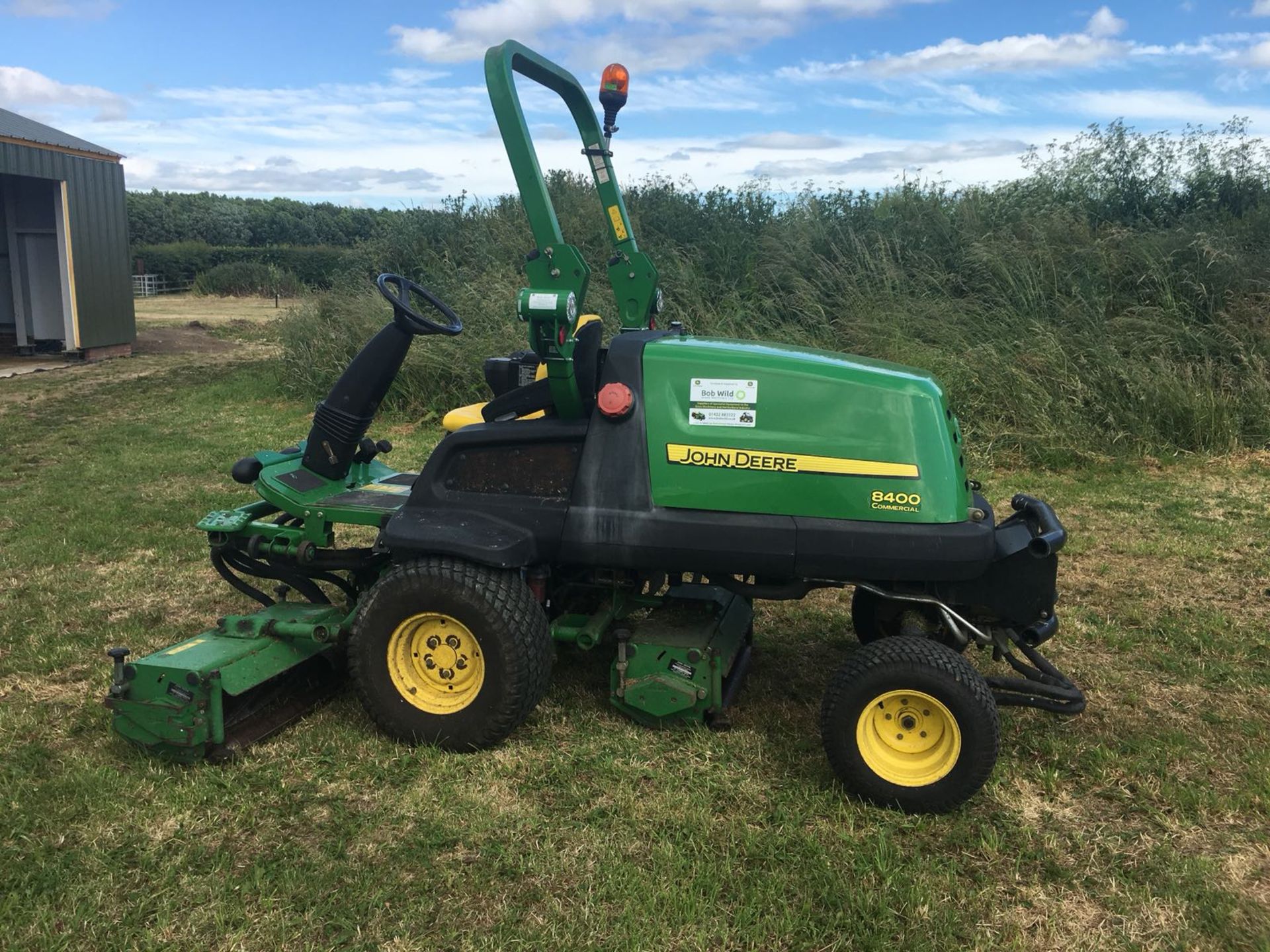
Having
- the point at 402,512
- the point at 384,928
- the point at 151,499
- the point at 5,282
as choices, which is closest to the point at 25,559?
the point at 151,499

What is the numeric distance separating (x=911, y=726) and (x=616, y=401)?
1.38 m

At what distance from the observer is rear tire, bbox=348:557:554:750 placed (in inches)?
131

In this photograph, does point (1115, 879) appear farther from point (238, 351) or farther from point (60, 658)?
point (238, 351)

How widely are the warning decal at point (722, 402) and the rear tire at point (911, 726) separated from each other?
83cm

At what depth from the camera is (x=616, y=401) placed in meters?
3.30

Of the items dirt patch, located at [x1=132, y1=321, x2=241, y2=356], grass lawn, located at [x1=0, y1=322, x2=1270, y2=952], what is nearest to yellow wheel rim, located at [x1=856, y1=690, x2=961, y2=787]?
grass lawn, located at [x1=0, y1=322, x2=1270, y2=952]

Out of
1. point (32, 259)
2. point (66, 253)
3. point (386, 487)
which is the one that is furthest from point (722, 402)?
point (32, 259)

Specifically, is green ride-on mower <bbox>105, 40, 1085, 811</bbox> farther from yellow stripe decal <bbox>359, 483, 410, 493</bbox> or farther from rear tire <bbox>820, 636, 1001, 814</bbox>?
yellow stripe decal <bbox>359, 483, 410, 493</bbox>

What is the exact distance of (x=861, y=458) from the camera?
318 cm

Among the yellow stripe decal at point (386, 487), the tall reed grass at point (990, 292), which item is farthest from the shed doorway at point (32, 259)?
the yellow stripe decal at point (386, 487)

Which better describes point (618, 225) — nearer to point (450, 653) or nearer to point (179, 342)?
point (450, 653)

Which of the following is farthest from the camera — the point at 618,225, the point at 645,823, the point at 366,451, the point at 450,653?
the point at 366,451

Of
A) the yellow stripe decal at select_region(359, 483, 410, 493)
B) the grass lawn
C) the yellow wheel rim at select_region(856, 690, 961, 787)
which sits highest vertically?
the yellow stripe decal at select_region(359, 483, 410, 493)

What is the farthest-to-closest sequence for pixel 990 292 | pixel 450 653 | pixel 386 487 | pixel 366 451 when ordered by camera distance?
1. pixel 990 292
2. pixel 366 451
3. pixel 386 487
4. pixel 450 653
